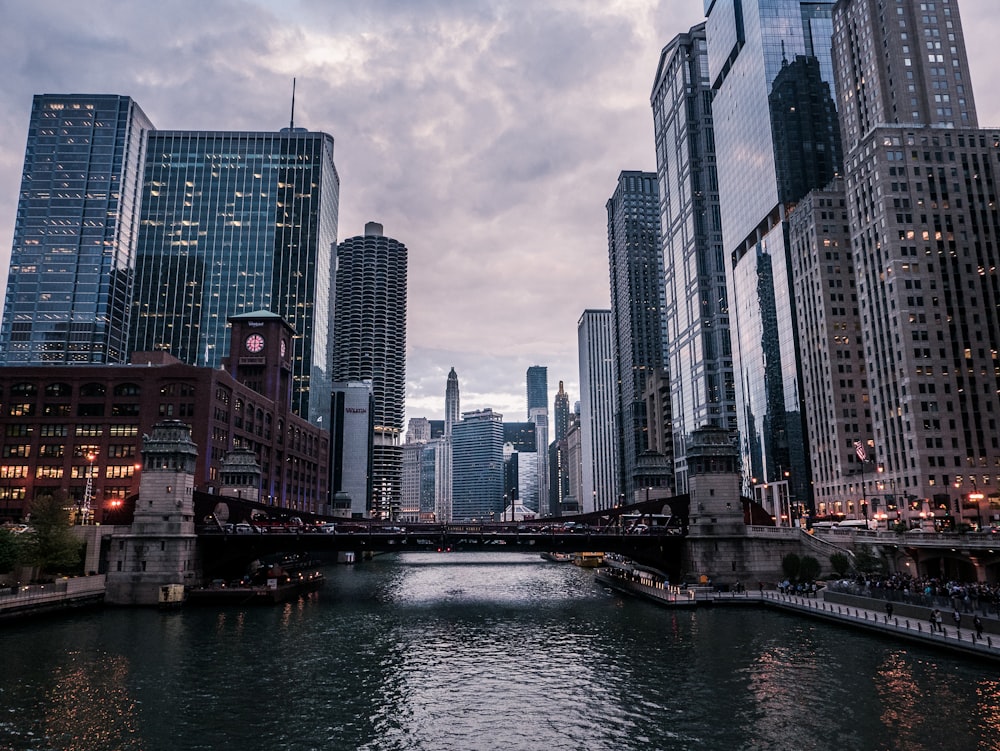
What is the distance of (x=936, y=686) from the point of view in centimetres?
4069

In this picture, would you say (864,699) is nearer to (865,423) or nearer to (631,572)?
(631,572)

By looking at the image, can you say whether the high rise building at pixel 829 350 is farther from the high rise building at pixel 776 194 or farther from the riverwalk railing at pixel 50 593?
the riverwalk railing at pixel 50 593

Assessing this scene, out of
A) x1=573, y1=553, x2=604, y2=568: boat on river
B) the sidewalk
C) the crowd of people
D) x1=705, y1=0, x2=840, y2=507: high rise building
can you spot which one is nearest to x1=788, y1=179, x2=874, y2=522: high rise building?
x1=705, y1=0, x2=840, y2=507: high rise building

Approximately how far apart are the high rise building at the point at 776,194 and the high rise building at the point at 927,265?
23.7 meters

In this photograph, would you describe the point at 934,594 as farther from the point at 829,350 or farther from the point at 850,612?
the point at 829,350

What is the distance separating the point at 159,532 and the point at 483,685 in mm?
53096

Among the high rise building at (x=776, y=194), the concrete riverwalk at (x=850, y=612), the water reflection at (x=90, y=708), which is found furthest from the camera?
the high rise building at (x=776, y=194)

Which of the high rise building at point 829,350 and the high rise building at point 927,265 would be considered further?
the high rise building at point 829,350

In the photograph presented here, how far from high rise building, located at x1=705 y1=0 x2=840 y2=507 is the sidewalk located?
9959 cm

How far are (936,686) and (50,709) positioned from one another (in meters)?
49.8

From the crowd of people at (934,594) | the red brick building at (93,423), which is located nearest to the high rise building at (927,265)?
the crowd of people at (934,594)

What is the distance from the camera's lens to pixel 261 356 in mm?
164625

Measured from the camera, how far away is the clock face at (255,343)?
543 ft

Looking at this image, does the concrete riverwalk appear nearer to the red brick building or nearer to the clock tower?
the red brick building
